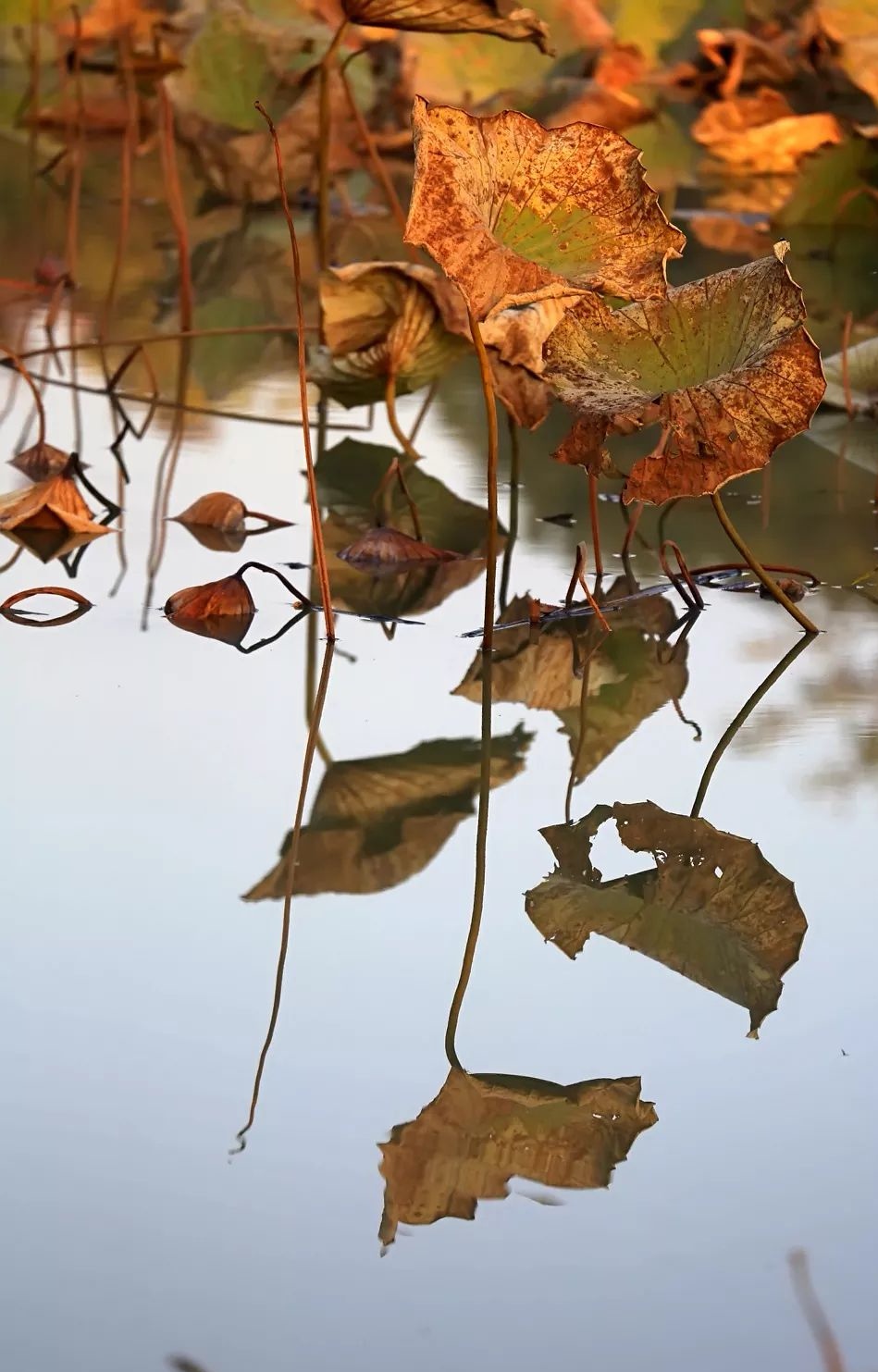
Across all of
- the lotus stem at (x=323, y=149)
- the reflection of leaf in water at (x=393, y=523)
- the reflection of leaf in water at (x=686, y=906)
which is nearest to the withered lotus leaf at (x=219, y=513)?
the reflection of leaf in water at (x=393, y=523)

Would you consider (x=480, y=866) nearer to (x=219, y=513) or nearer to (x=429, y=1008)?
(x=429, y=1008)

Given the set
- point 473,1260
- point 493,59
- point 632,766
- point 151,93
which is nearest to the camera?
point 473,1260

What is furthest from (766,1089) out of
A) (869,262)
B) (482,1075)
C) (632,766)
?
(869,262)

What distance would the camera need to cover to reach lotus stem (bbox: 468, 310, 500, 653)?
0.92 meters

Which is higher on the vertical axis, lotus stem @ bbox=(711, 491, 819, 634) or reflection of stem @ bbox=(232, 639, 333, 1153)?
lotus stem @ bbox=(711, 491, 819, 634)

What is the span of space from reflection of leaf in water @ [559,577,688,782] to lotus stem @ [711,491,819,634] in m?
0.06

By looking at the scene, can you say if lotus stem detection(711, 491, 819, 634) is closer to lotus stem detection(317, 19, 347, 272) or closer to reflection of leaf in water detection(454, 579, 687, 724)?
reflection of leaf in water detection(454, 579, 687, 724)

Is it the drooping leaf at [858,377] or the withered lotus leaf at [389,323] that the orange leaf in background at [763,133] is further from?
the withered lotus leaf at [389,323]

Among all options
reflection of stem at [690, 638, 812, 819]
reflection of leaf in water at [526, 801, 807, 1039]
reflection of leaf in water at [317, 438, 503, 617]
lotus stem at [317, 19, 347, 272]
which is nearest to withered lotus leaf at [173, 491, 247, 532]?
reflection of leaf in water at [317, 438, 503, 617]

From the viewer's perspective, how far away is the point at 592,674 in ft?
3.34

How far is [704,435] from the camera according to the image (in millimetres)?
979

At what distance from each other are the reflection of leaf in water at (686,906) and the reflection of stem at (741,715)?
31 millimetres

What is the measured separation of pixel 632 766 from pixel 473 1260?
1.35 ft

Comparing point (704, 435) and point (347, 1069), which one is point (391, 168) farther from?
point (347, 1069)
